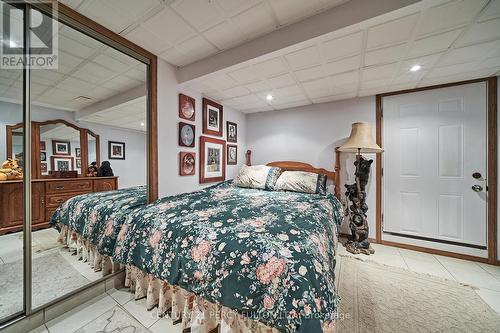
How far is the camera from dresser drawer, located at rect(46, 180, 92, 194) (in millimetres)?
1395

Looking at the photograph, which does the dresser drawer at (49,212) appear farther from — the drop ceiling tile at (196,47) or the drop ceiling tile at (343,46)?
the drop ceiling tile at (343,46)

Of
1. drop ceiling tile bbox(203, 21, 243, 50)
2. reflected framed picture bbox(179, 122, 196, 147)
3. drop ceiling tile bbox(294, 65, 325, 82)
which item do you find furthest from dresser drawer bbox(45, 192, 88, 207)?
drop ceiling tile bbox(294, 65, 325, 82)

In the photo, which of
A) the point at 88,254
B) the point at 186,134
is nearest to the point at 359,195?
the point at 186,134

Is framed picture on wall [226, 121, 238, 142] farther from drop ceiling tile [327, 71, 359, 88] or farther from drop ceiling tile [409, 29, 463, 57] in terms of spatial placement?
drop ceiling tile [409, 29, 463, 57]

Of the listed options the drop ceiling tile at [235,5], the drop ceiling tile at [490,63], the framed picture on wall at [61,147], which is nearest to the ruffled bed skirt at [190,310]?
the framed picture on wall at [61,147]

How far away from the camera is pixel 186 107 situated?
2477mm

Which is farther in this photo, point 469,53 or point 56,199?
point 469,53

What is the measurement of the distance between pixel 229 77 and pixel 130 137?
1332mm

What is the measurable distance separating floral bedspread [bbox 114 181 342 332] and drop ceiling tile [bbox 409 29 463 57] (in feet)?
5.82

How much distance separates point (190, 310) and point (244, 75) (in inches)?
93.0

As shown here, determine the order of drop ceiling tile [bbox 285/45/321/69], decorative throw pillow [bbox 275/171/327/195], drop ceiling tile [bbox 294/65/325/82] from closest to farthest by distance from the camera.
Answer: drop ceiling tile [bbox 285/45/321/69], drop ceiling tile [bbox 294/65/325/82], decorative throw pillow [bbox 275/171/327/195]

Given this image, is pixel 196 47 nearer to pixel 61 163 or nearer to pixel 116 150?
pixel 116 150

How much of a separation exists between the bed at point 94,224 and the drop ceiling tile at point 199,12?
1.72 meters

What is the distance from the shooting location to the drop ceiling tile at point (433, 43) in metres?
1.52
